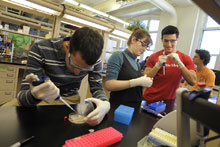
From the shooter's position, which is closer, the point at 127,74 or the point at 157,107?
the point at 157,107

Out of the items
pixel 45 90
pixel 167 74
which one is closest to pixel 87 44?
pixel 45 90

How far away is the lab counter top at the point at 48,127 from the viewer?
0.62m

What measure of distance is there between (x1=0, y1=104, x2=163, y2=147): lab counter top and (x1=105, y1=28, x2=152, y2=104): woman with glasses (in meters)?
0.37

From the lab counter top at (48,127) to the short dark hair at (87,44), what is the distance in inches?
14.9

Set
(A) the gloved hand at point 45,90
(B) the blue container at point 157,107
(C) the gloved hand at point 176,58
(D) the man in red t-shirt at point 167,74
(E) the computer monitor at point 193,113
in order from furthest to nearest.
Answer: (D) the man in red t-shirt at point 167,74
(C) the gloved hand at point 176,58
(B) the blue container at point 157,107
(A) the gloved hand at point 45,90
(E) the computer monitor at point 193,113

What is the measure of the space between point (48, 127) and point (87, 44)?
492mm

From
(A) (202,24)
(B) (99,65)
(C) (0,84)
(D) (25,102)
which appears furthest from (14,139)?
(A) (202,24)

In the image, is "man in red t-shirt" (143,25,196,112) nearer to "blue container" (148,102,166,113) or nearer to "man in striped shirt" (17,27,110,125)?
"blue container" (148,102,166,113)

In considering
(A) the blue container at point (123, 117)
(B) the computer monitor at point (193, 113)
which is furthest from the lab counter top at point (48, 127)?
(B) the computer monitor at point (193, 113)

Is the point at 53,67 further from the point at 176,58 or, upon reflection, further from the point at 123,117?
the point at 176,58

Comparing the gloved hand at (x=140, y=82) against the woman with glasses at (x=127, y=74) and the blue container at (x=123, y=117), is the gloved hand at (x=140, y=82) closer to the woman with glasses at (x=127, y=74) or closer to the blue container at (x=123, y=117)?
the woman with glasses at (x=127, y=74)

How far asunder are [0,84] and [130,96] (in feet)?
8.28

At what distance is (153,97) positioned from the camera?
5.74ft

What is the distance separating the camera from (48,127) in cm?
72
